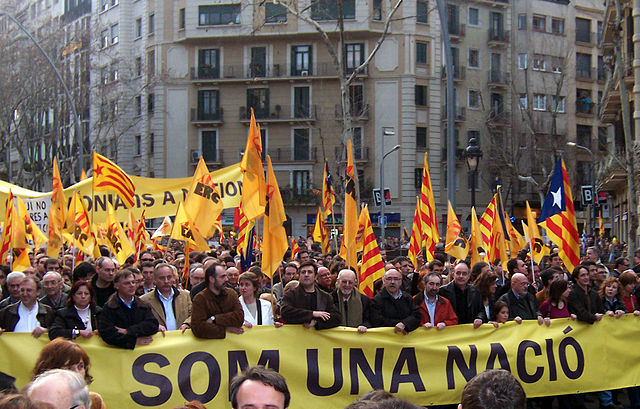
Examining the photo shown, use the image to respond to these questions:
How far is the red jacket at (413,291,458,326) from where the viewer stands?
8.24 metres

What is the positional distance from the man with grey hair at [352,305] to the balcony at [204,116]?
42058 millimetres

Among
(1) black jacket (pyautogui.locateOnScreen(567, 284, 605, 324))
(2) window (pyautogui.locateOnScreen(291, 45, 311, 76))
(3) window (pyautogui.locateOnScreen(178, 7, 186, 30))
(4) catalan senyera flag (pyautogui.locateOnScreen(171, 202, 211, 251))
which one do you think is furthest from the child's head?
(3) window (pyautogui.locateOnScreen(178, 7, 186, 30))

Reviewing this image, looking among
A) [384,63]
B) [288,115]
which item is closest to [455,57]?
[384,63]

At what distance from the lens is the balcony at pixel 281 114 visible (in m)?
48.5

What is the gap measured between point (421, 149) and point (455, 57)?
6.30 meters

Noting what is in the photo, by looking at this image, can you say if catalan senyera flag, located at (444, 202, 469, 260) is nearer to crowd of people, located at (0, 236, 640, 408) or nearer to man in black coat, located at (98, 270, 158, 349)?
crowd of people, located at (0, 236, 640, 408)

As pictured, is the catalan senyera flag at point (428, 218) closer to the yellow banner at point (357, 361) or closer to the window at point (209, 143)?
the yellow banner at point (357, 361)

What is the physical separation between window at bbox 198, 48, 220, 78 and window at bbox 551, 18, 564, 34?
69.8ft

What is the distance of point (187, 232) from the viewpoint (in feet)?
41.3

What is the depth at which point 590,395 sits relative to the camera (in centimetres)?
974

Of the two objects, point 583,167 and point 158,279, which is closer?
point 158,279

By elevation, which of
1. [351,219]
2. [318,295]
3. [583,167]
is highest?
[583,167]

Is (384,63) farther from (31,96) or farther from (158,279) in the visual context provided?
(158,279)

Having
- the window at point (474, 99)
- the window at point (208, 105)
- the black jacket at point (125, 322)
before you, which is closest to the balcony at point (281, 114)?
the window at point (208, 105)
